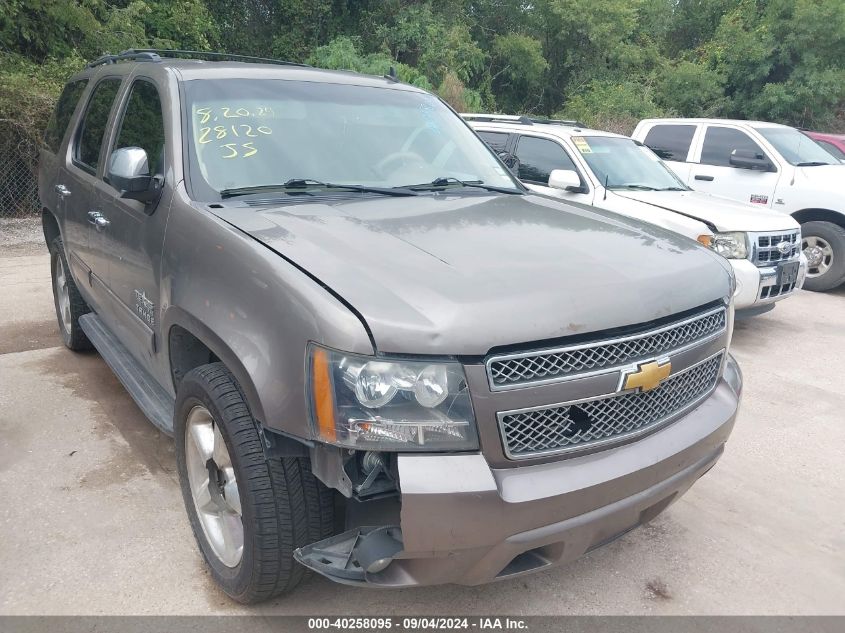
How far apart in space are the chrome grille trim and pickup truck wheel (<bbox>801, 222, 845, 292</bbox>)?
2.21m

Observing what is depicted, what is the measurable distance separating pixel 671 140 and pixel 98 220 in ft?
26.0

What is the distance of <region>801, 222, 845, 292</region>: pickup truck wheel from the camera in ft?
26.7

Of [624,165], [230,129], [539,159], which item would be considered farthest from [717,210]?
[230,129]

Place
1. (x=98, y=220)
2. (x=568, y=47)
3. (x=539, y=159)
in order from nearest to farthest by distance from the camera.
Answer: (x=98, y=220) → (x=539, y=159) → (x=568, y=47)

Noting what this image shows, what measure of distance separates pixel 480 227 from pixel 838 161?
8.50 m

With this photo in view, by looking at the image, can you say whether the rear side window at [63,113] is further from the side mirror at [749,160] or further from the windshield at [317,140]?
the side mirror at [749,160]

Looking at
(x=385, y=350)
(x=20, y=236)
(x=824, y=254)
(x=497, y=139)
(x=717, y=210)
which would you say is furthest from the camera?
(x=20, y=236)

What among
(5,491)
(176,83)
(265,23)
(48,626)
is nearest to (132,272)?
(176,83)

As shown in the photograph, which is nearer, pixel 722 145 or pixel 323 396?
pixel 323 396

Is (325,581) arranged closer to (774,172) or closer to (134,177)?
(134,177)

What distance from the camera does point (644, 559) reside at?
301 cm

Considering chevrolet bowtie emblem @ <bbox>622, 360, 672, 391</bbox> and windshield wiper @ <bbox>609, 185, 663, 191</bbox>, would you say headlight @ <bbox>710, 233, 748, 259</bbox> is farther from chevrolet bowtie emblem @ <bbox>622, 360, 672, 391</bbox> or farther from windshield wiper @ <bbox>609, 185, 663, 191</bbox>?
chevrolet bowtie emblem @ <bbox>622, 360, 672, 391</bbox>

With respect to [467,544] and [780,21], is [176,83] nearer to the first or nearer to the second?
[467,544]

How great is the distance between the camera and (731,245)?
606 centimetres
